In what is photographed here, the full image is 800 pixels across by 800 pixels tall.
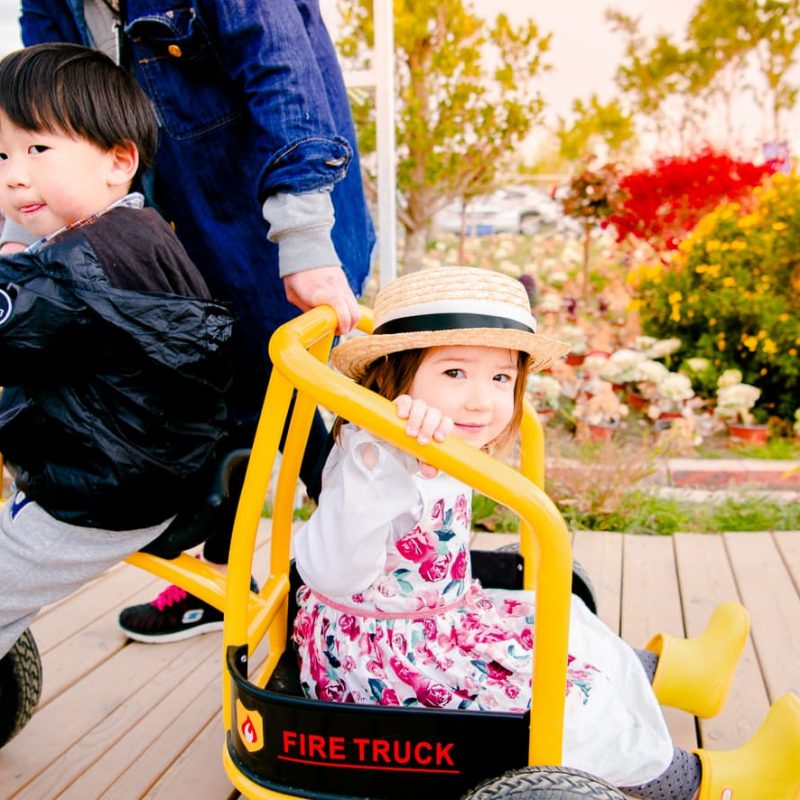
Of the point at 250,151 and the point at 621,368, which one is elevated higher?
the point at 250,151

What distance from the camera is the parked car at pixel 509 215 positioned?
33.8 ft

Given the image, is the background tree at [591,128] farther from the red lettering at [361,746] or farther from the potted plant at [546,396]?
the red lettering at [361,746]

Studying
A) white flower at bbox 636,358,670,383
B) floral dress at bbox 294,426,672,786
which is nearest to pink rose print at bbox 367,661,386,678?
floral dress at bbox 294,426,672,786

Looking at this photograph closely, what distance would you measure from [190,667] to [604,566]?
49.8 inches

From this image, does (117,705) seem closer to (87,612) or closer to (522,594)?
(87,612)

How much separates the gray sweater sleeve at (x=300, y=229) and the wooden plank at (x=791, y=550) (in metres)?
1.78

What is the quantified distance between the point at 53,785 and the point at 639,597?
5.16 ft

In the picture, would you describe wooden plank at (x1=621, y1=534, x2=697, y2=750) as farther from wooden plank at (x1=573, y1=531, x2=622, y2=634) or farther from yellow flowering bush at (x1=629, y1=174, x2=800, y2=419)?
yellow flowering bush at (x1=629, y1=174, x2=800, y2=419)

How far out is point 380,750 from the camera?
52.2 inches

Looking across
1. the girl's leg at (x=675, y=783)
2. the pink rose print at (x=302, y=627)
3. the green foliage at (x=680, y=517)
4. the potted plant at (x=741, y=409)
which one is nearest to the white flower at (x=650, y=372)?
the potted plant at (x=741, y=409)

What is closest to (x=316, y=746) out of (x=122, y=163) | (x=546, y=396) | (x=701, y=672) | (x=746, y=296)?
(x=701, y=672)

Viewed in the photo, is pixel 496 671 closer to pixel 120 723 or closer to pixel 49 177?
pixel 120 723

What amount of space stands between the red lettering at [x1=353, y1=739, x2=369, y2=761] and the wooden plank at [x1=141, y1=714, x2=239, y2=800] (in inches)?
21.0

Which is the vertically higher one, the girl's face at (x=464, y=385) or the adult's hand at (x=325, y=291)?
the adult's hand at (x=325, y=291)
